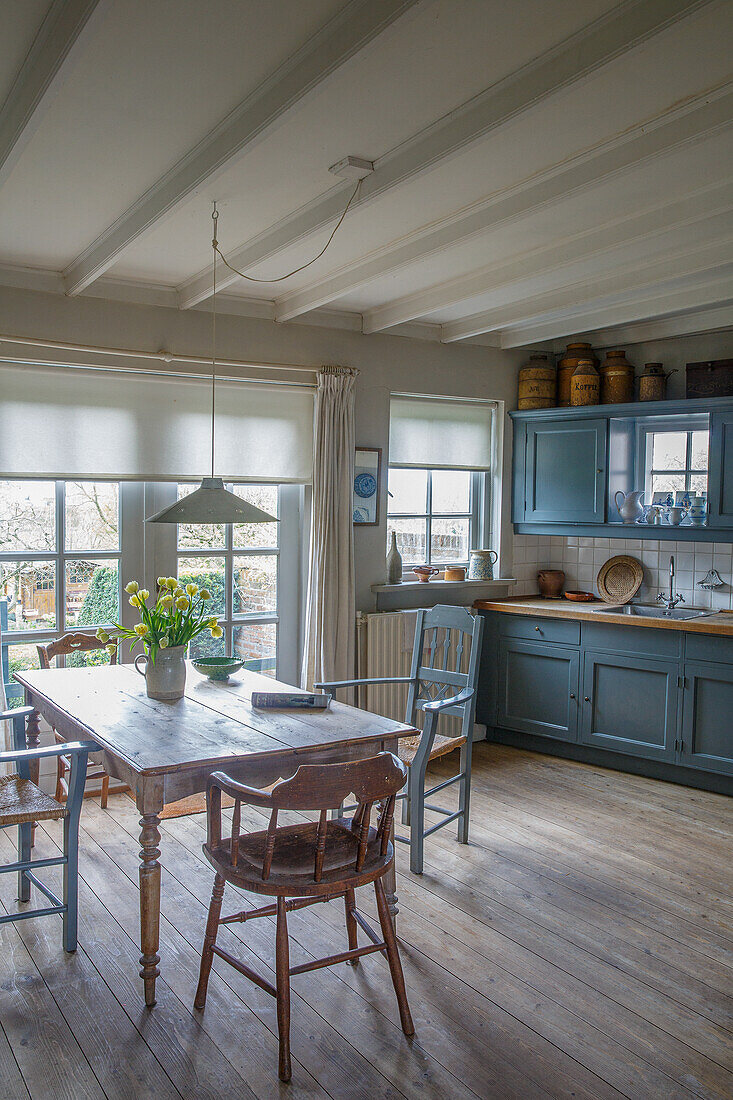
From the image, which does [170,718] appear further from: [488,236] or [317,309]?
[317,309]

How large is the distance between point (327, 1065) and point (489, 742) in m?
3.49

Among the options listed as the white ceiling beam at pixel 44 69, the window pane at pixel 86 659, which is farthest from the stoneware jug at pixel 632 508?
the white ceiling beam at pixel 44 69

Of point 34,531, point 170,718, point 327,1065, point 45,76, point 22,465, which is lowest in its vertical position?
point 327,1065

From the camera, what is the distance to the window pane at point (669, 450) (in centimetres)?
521

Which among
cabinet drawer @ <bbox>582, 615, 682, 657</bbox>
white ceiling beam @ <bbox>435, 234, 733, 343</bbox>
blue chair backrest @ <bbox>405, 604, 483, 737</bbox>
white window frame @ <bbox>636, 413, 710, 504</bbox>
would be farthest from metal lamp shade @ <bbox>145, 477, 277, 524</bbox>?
white window frame @ <bbox>636, 413, 710, 504</bbox>

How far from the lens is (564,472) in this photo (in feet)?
18.5

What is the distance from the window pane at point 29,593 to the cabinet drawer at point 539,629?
2.77 meters

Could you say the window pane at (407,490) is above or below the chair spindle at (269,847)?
above

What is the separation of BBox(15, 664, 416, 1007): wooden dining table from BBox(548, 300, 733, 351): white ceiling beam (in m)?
3.28

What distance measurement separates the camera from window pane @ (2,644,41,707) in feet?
14.6

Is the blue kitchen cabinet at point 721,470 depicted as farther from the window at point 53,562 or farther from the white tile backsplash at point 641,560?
the window at point 53,562

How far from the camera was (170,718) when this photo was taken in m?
3.22

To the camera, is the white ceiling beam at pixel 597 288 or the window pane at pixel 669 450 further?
the window pane at pixel 669 450

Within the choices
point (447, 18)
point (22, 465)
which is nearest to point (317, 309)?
point (22, 465)
